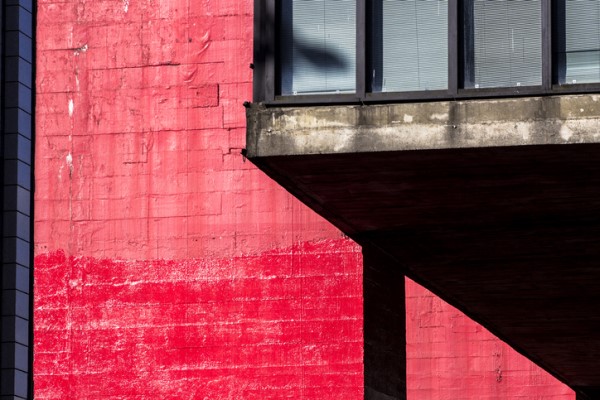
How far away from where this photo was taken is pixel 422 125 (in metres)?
18.1

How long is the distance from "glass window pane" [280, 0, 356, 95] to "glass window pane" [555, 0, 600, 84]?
227cm

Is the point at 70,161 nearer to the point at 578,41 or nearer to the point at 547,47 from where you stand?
the point at 547,47

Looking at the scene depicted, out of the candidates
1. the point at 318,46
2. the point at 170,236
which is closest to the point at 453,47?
the point at 318,46

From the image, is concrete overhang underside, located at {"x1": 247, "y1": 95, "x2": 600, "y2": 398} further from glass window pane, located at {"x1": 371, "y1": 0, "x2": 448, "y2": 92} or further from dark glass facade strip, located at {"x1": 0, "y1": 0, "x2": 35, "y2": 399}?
dark glass facade strip, located at {"x1": 0, "y1": 0, "x2": 35, "y2": 399}

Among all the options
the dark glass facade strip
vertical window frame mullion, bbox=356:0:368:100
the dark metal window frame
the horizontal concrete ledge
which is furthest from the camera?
the dark glass facade strip

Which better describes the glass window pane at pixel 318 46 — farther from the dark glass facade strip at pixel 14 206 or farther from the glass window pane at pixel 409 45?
the dark glass facade strip at pixel 14 206

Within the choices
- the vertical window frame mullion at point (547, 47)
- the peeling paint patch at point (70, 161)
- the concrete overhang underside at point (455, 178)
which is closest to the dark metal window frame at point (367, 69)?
the vertical window frame mullion at point (547, 47)

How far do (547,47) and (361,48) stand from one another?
2031 millimetres

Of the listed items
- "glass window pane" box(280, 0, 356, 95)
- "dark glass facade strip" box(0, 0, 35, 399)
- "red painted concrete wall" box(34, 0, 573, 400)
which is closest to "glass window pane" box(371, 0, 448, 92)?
"glass window pane" box(280, 0, 356, 95)

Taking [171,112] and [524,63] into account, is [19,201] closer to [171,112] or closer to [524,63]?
[171,112]

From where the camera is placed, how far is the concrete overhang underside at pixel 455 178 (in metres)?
18.0

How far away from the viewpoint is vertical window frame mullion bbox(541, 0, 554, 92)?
1802 centimetres

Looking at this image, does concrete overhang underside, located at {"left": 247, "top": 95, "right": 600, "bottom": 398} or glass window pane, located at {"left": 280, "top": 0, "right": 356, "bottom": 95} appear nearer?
concrete overhang underside, located at {"left": 247, "top": 95, "right": 600, "bottom": 398}

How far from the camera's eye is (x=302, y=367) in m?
21.3
